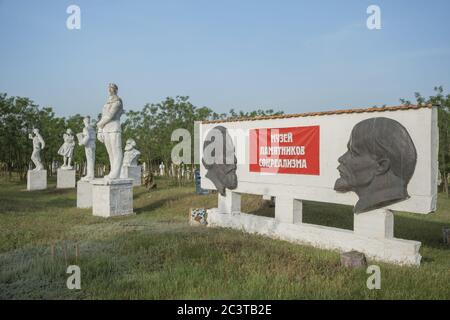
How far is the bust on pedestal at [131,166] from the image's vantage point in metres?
24.8

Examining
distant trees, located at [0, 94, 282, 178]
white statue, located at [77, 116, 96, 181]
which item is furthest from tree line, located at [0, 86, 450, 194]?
white statue, located at [77, 116, 96, 181]

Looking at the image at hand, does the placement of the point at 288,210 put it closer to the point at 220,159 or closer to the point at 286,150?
the point at 286,150

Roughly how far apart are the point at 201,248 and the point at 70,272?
2559mm

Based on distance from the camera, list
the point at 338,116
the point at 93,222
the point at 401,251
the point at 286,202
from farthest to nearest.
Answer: the point at 93,222, the point at 286,202, the point at 338,116, the point at 401,251

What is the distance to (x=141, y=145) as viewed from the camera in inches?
1289

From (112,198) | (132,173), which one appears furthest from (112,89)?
(132,173)

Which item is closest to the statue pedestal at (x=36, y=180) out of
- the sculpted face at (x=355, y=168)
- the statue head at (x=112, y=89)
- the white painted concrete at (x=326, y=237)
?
the statue head at (x=112, y=89)

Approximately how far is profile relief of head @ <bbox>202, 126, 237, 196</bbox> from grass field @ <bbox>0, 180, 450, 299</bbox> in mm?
1702

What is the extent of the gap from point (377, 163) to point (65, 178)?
22.5 meters

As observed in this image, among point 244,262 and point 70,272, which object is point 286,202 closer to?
point 244,262

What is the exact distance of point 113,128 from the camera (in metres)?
13.4

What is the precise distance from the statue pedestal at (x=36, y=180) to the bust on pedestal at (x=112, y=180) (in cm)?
1369
